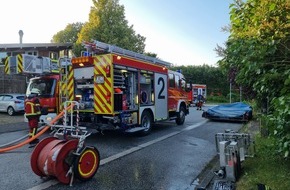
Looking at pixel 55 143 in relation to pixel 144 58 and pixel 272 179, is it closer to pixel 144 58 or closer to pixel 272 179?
pixel 272 179

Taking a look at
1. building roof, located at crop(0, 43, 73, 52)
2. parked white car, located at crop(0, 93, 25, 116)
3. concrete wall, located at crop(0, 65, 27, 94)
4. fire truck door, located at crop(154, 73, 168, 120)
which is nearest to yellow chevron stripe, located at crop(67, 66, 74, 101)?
fire truck door, located at crop(154, 73, 168, 120)

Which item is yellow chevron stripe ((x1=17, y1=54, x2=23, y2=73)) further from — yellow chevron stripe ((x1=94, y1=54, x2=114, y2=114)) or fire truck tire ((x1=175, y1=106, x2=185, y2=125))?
fire truck tire ((x1=175, y1=106, x2=185, y2=125))

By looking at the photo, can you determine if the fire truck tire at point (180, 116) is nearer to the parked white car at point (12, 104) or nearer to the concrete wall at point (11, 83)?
the parked white car at point (12, 104)

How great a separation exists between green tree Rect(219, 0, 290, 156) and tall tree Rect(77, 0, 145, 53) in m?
26.3

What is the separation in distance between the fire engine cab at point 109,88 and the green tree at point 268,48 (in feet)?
14.9

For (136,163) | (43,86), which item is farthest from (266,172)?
(43,86)

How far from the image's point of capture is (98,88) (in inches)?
348

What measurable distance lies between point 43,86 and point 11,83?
39.3ft

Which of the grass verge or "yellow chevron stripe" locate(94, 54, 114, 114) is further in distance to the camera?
"yellow chevron stripe" locate(94, 54, 114, 114)

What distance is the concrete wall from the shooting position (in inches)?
823

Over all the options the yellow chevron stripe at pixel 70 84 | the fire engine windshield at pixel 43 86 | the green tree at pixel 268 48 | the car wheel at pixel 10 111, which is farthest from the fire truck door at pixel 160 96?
the car wheel at pixel 10 111

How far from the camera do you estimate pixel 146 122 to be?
10.5 meters

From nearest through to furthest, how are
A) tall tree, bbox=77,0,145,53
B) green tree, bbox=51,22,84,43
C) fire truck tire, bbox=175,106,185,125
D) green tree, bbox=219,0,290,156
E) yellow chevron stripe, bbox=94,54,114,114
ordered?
green tree, bbox=219,0,290,156 → yellow chevron stripe, bbox=94,54,114,114 → fire truck tire, bbox=175,106,185,125 → tall tree, bbox=77,0,145,53 → green tree, bbox=51,22,84,43

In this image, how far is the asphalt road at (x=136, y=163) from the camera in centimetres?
513
